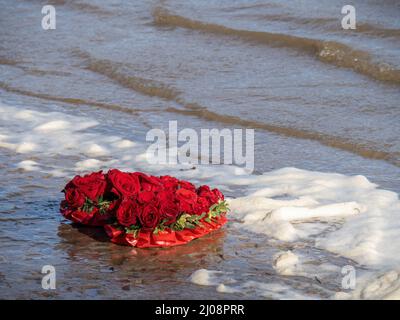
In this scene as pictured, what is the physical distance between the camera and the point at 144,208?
479cm

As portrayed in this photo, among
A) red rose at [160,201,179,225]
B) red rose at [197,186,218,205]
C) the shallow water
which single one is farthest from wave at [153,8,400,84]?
red rose at [160,201,179,225]

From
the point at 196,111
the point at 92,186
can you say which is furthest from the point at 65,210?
the point at 196,111

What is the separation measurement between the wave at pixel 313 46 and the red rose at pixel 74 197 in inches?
195

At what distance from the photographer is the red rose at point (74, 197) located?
5102 millimetres

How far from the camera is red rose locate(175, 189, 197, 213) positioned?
4895 millimetres

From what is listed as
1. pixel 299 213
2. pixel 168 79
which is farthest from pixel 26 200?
pixel 168 79
